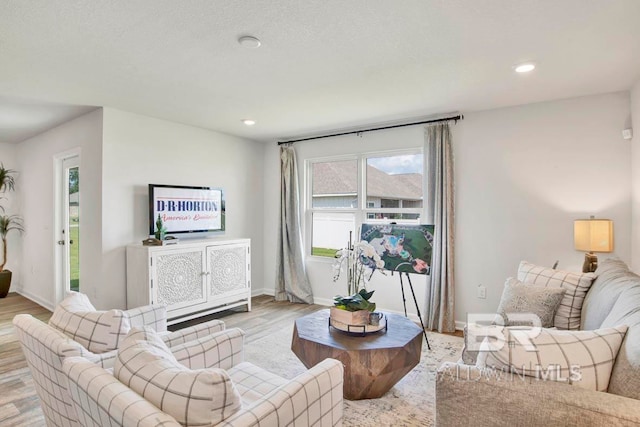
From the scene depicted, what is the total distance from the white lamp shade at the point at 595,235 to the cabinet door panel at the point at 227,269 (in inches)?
141

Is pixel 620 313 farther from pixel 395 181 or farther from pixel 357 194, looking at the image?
pixel 357 194

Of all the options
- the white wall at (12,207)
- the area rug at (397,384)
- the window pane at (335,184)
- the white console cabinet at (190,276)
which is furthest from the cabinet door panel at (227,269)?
the white wall at (12,207)

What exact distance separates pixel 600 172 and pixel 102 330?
4.01m

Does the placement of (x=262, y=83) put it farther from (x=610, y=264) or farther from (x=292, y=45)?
(x=610, y=264)

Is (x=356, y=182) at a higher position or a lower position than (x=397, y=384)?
higher

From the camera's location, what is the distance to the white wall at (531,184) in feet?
10.2

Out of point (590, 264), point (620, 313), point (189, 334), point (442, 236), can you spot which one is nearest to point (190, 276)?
point (189, 334)

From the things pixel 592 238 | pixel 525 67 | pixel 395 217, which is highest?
pixel 525 67

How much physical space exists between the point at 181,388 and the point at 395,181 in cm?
366

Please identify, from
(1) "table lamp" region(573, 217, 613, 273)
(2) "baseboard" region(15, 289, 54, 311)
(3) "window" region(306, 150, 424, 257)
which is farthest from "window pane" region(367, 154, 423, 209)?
(2) "baseboard" region(15, 289, 54, 311)

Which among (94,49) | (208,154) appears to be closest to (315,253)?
(208,154)

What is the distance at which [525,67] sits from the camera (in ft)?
8.32

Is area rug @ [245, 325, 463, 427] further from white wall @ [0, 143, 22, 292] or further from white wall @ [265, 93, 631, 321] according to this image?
white wall @ [0, 143, 22, 292]

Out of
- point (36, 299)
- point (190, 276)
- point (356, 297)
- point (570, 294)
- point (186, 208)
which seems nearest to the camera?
point (570, 294)
